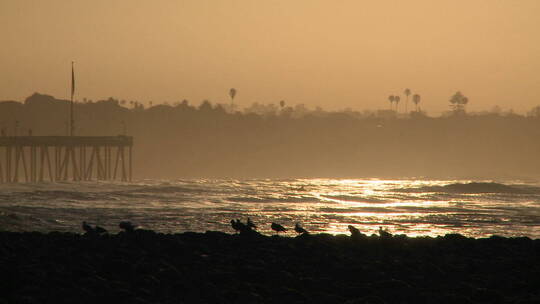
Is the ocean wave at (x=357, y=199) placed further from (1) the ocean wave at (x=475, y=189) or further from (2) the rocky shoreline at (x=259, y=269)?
(2) the rocky shoreline at (x=259, y=269)

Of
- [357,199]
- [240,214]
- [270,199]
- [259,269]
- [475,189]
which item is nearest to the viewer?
[259,269]

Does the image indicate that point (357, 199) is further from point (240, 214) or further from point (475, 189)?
point (475, 189)

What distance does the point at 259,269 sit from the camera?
60.4 feet

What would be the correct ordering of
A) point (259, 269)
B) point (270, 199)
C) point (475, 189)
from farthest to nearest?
1. point (475, 189)
2. point (270, 199)
3. point (259, 269)

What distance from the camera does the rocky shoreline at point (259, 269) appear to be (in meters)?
16.5

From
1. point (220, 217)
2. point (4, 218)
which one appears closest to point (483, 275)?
point (4, 218)

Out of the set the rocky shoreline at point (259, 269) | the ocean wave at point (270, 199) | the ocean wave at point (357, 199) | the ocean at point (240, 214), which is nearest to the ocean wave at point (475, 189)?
the ocean wave at point (357, 199)

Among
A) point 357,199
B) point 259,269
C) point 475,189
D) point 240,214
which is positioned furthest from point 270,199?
point 259,269

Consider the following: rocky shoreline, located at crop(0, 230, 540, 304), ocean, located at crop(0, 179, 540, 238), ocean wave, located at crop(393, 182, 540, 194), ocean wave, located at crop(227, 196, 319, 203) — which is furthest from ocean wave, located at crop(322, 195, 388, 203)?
rocky shoreline, located at crop(0, 230, 540, 304)

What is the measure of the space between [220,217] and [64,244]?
23223mm

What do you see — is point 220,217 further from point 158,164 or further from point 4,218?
A: point 158,164

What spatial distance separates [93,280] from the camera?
55.0ft

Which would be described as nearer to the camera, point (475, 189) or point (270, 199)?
point (270, 199)

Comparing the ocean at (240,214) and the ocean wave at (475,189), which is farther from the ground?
the ocean wave at (475,189)
